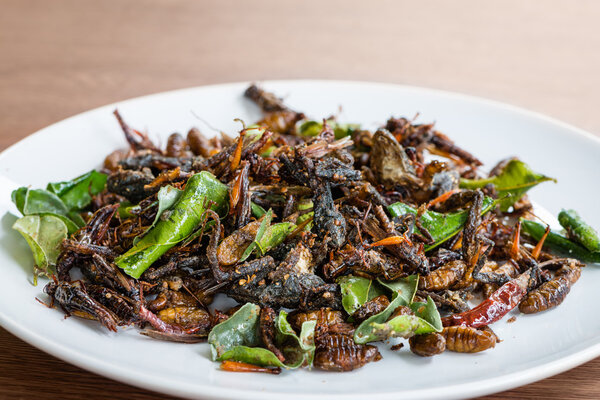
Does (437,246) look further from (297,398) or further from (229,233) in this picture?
(297,398)

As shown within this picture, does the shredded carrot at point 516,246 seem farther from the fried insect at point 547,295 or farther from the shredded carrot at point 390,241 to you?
the shredded carrot at point 390,241

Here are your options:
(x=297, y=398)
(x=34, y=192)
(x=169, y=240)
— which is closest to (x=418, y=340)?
(x=297, y=398)

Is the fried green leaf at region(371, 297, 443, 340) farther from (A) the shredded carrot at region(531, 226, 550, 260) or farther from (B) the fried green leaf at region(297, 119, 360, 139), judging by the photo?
(B) the fried green leaf at region(297, 119, 360, 139)

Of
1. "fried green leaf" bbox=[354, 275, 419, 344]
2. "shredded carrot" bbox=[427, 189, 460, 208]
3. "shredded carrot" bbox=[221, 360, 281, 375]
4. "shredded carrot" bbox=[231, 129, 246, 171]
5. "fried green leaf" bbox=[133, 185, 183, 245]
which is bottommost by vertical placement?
"shredded carrot" bbox=[221, 360, 281, 375]

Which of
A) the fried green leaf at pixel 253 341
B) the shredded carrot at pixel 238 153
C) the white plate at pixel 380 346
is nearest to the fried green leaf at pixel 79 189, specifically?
the white plate at pixel 380 346

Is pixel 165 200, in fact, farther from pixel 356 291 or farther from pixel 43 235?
pixel 356 291

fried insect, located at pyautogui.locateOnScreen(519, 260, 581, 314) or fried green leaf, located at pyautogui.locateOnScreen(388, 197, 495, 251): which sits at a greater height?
fried green leaf, located at pyautogui.locateOnScreen(388, 197, 495, 251)

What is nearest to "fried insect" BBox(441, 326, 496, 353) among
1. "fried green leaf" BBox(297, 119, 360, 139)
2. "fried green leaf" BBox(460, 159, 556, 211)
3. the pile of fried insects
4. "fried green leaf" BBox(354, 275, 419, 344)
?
the pile of fried insects
